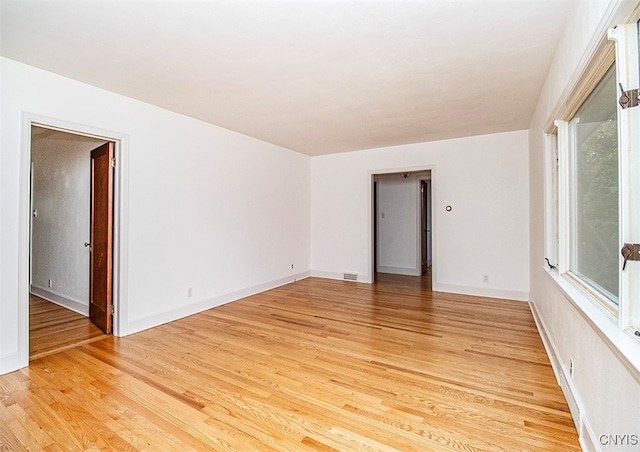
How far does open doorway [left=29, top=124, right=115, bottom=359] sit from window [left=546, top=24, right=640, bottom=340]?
13.6ft

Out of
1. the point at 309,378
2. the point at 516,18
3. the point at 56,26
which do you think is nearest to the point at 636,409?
the point at 309,378

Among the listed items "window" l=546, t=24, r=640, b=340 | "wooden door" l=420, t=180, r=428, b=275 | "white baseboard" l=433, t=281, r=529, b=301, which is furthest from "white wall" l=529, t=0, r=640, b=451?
"wooden door" l=420, t=180, r=428, b=275

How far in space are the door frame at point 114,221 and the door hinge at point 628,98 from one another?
13.1 ft

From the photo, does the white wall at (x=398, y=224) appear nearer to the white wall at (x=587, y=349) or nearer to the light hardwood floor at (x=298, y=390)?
the light hardwood floor at (x=298, y=390)

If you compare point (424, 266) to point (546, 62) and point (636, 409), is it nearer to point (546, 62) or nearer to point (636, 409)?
point (546, 62)

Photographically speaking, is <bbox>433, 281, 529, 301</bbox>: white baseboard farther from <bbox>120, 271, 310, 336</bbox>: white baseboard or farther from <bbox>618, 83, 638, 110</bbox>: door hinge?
<bbox>618, 83, 638, 110</bbox>: door hinge

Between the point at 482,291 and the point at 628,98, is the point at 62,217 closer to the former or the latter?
the point at 628,98

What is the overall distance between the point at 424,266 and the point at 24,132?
23.8 ft

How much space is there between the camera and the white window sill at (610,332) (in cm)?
119

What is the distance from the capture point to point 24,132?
2.70 meters

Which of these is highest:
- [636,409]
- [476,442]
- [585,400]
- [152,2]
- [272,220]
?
[152,2]

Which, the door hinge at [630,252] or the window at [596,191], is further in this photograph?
the window at [596,191]

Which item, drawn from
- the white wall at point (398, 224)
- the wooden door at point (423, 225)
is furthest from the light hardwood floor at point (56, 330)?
the wooden door at point (423, 225)

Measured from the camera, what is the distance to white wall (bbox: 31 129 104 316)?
13.5ft
